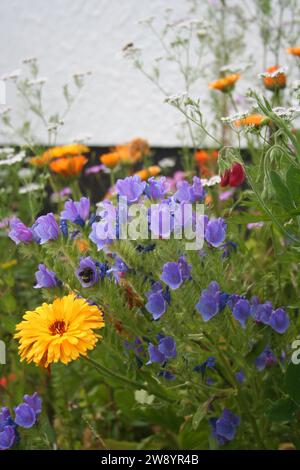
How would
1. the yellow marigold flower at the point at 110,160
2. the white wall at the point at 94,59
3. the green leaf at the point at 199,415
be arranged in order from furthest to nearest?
the white wall at the point at 94,59
the yellow marigold flower at the point at 110,160
the green leaf at the point at 199,415

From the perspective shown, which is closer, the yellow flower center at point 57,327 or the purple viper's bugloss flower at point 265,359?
the yellow flower center at point 57,327

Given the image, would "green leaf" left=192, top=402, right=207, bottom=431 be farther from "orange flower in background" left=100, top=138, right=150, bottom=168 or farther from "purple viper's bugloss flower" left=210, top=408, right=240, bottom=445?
"orange flower in background" left=100, top=138, right=150, bottom=168

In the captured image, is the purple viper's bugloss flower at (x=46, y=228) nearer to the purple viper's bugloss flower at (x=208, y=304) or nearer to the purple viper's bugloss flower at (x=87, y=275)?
the purple viper's bugloss flower at (x=87, y=275)

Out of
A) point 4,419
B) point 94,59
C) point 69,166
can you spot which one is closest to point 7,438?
point 4,419

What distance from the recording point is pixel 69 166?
189 centimetres

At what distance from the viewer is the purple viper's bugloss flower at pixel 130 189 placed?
1089mm

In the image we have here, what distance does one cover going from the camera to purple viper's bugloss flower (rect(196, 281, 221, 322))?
3.34ft

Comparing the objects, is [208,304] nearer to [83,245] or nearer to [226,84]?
[83,245]

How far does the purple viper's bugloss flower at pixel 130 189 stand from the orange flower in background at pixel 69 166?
31.4 inches

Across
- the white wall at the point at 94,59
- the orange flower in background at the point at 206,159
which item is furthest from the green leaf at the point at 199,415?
the white wall at the point at 94,59

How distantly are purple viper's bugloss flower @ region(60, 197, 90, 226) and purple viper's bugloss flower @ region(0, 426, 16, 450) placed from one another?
0.31m

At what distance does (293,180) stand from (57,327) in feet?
1.17

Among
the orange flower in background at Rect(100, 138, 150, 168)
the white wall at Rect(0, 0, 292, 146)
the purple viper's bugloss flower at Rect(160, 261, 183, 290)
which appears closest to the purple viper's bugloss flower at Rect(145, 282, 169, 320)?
the purple viper's bugloss flower at Rect(160, 261, 183, 290)

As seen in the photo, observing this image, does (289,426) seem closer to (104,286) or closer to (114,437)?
(104,286)
